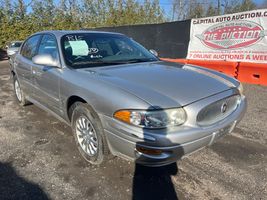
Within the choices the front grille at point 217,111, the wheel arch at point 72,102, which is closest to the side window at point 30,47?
the wheel arch at point 72,102

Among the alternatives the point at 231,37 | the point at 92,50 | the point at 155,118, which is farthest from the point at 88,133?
the point at 231,37

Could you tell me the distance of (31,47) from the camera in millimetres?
4781

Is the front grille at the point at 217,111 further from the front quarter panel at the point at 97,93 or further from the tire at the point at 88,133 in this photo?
the tire at the point at 88,133

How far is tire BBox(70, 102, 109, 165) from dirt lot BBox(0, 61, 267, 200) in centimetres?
15

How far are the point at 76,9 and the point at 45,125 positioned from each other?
2163 cm

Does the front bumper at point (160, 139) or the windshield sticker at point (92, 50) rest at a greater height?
the windshield sticker at point (92, 50)

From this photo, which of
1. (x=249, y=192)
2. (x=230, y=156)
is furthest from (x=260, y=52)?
(x=249, y=192)

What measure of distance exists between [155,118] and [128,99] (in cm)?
33

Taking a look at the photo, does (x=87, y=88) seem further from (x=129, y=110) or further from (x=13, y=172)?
(x=13, y=172)

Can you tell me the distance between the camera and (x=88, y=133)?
319cm

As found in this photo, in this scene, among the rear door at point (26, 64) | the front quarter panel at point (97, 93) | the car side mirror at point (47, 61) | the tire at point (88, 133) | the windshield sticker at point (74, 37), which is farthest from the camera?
the rear door at point (26, 64)

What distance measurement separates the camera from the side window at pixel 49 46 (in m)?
3.77

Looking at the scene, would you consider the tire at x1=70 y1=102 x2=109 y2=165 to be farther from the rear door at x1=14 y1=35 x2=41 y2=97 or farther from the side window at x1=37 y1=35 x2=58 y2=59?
the rear door at x1=14 y1=35 x2=41 y2=97

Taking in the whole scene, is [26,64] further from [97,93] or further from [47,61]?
[97,93]
